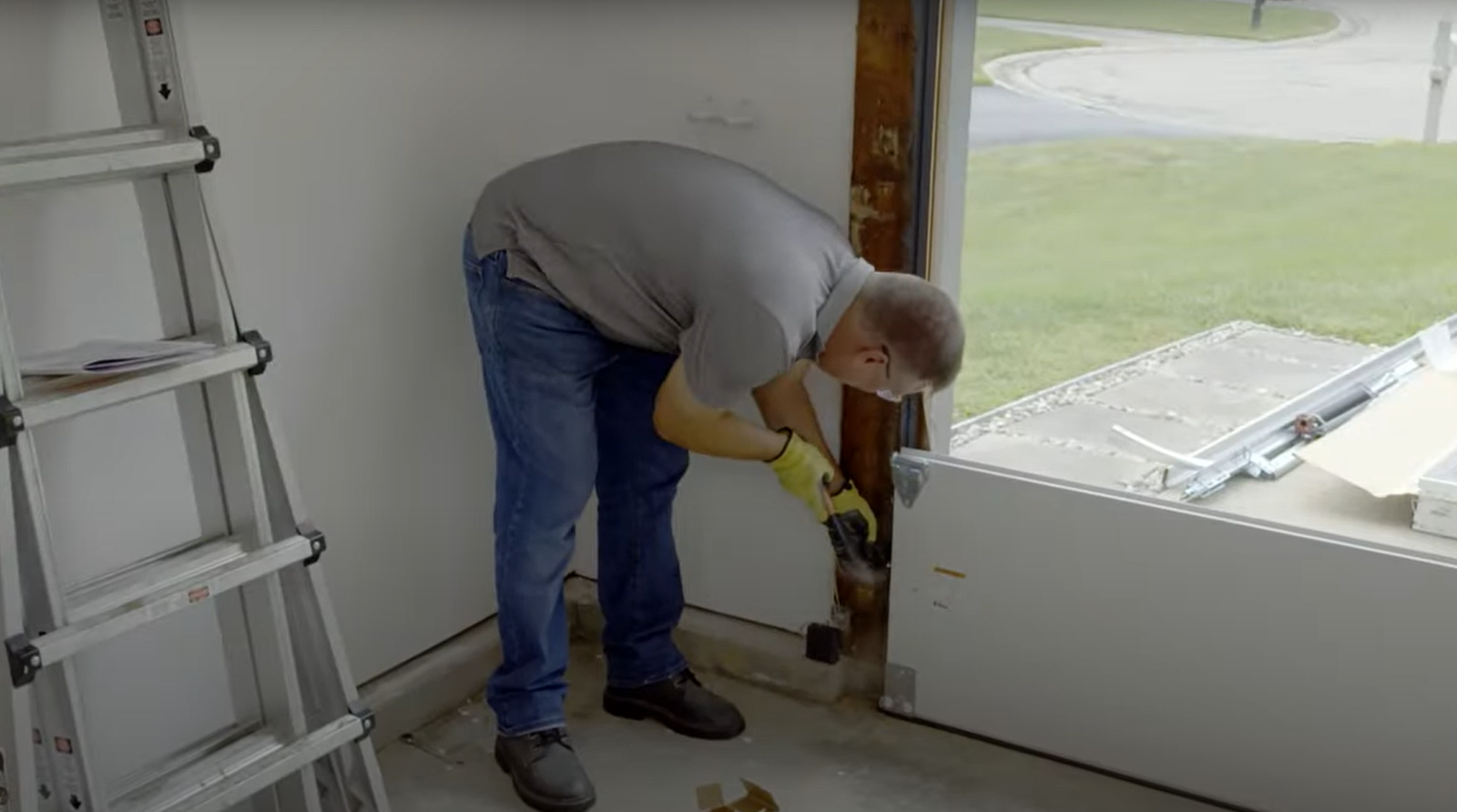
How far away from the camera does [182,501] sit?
2.19 meters

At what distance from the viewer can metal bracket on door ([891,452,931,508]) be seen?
2.53 meters

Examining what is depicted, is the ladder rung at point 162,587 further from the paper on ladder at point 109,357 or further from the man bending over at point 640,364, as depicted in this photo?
the man bending over at point 640,364

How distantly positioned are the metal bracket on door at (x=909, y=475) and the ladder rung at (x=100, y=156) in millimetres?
1295

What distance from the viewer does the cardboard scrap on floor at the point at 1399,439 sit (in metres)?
2.20

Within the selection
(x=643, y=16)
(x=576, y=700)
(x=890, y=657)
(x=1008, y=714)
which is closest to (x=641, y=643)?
(x=576, y=700)

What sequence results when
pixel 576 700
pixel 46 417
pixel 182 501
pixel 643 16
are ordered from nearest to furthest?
pixel 46 417
pixel 182 501
pixel 643 16
pixel 576 700

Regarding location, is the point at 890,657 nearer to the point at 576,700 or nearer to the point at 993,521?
the point at 993,521

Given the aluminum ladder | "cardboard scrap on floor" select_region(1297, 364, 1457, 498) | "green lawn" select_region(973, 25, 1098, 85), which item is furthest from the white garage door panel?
the aluminum ladder

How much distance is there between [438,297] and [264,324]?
0.40 meters

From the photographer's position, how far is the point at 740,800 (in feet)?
8.09

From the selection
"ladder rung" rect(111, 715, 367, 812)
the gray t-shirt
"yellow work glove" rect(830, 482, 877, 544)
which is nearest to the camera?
"ladder rung" rect(111, 715, 367, 812)

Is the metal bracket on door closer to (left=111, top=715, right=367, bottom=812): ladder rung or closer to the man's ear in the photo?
the man's ear

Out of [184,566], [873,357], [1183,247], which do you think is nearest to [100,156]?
[184,566]

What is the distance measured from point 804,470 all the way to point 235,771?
104 centimetres
